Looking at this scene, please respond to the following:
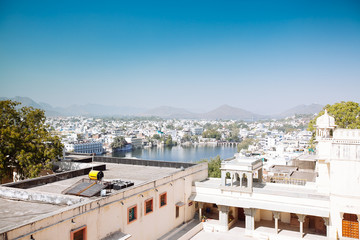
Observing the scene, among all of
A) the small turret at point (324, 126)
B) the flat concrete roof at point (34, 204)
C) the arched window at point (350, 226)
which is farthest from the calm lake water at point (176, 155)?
the arched window at point (350, 226)

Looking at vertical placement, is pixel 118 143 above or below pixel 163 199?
below

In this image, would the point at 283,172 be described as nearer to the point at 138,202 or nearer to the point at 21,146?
the point at 138,202

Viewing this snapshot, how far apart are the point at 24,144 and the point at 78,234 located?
391 inches

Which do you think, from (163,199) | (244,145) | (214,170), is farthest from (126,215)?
(244,145)

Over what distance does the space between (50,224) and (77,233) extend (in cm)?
140

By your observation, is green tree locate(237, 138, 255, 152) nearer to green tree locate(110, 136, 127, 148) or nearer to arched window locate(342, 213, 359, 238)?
green tree locate(110, 136, 127, 148)

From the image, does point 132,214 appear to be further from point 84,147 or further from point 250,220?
point 84,147

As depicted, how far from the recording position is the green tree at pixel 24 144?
17297 mm

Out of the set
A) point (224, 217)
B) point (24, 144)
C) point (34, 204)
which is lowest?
point (224, 217)

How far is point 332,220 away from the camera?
14.9 meters

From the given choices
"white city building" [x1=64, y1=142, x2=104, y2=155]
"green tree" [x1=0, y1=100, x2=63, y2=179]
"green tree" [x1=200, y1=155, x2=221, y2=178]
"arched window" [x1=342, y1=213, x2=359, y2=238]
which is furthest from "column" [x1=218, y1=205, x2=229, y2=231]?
"white city building" [x1=64, y1=142, x2=104, y2=155]

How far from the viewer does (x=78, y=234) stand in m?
10.1

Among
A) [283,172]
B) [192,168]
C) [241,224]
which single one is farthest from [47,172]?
[283,172]

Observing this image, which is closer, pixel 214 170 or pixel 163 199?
pixel 163 199
